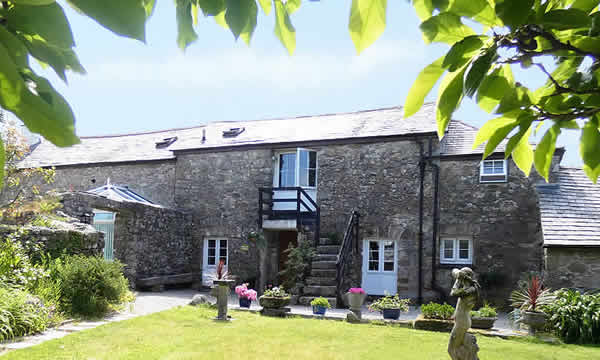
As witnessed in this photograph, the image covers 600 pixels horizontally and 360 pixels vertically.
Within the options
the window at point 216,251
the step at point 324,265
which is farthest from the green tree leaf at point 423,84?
the window at point 216,251

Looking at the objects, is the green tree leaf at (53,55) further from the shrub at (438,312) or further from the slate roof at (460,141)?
the slate roof at (460,141)

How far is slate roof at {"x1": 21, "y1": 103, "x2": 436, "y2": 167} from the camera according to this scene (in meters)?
15.4

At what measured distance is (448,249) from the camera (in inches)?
553

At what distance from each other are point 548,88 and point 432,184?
13220 mm

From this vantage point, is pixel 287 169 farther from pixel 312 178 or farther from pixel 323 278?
pixel 323 278

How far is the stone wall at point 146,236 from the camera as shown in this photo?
1355 cm

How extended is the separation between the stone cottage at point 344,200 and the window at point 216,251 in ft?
0.14

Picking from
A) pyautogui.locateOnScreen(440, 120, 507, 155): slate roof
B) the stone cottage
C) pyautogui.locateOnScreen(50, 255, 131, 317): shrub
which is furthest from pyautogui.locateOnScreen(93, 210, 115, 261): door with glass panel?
pyautogui.locateOnScreen(440, 120, 507, 155): slate roof

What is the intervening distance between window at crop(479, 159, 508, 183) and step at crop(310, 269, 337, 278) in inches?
190

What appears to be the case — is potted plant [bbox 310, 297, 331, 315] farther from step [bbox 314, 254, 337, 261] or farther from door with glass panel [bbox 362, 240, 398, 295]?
door with glass panel [bbox 362, 240, 398, 295]

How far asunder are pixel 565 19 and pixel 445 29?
0.70 ft

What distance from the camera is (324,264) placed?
13.6m

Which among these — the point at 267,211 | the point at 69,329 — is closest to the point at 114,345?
the point at 69,329

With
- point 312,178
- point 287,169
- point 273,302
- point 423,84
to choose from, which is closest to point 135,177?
point 287,169
